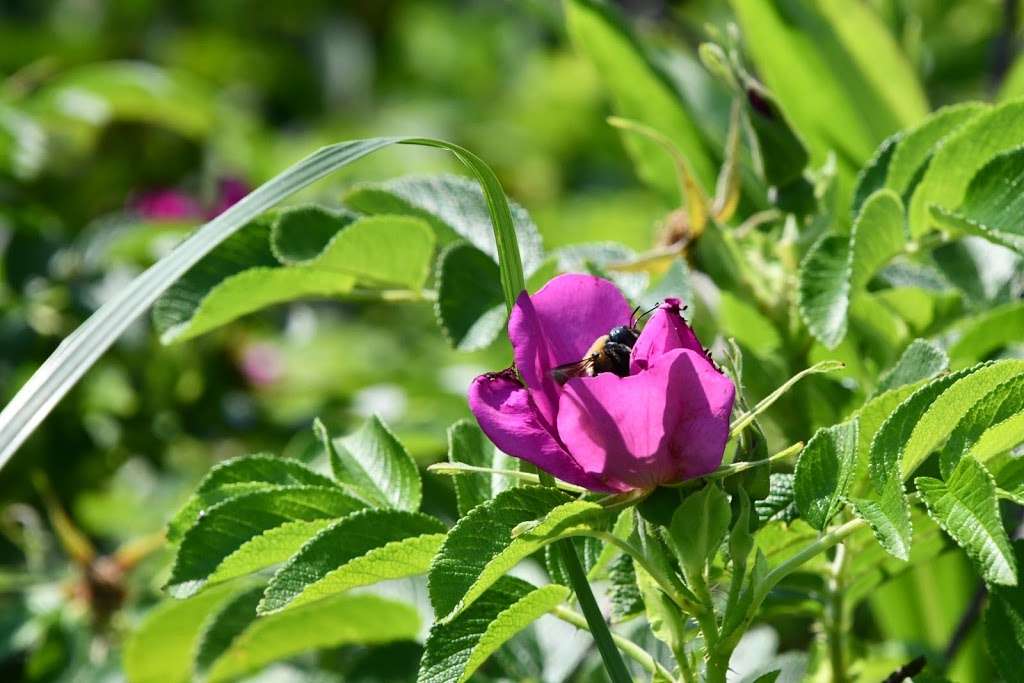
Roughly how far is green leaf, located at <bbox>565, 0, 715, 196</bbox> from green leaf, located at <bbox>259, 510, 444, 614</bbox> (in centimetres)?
47

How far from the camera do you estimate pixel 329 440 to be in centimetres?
69

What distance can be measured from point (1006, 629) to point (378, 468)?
12.4 inches

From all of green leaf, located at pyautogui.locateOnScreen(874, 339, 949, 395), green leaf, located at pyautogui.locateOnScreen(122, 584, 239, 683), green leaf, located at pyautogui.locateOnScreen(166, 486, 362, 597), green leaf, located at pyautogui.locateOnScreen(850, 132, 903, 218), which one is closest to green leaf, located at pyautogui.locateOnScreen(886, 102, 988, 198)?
green leaf, located at pyautogui.locateOnScreen(850, 132, 903, 218)

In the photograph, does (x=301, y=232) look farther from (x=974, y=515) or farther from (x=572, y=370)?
(x=974, y=515)

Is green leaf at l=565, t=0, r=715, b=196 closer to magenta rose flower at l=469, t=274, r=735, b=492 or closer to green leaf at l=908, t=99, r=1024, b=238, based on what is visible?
green leaf at l=908, t=99, r=1024, b=238

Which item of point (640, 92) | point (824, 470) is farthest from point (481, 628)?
point (640, 92)

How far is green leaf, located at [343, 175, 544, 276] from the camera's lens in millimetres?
818

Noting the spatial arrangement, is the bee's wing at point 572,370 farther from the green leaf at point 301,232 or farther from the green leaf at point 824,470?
the green leaf at point 301,232

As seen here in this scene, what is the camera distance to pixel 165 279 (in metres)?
0.50

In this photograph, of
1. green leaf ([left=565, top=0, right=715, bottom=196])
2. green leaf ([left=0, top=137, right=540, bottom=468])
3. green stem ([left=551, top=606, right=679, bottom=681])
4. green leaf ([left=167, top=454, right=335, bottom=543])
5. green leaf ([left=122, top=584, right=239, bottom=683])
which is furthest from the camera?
green leaf ([left=565, top=0, right=715, bottom=196])

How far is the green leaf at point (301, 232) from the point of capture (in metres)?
0.76

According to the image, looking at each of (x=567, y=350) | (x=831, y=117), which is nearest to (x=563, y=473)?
(x=567, y=350)

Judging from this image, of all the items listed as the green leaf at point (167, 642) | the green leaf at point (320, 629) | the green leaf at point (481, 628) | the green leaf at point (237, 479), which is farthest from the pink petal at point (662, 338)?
the green leaf at point (167, 642)

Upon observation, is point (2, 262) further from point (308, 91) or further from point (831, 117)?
point (308, 91)
